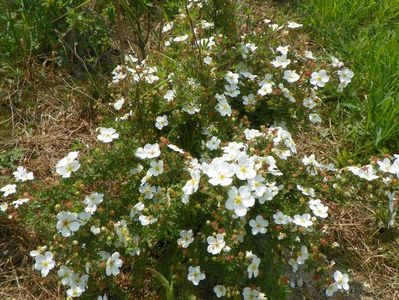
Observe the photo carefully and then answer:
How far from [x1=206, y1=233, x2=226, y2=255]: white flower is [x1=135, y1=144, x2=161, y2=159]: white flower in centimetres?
43

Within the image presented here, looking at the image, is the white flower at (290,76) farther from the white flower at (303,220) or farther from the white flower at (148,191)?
the white flower at (148,191)

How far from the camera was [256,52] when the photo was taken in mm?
2627

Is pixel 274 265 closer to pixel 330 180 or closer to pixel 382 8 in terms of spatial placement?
pixel 330 180

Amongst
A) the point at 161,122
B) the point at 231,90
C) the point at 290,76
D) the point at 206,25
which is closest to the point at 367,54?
the point at 290,76

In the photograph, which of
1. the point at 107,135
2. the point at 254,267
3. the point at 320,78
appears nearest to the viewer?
the point at 254,267

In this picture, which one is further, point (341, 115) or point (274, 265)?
point (341, 115)

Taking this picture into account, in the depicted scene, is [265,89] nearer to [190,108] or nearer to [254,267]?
[190,108]

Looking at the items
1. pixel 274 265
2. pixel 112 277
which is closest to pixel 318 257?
pixel 274 265

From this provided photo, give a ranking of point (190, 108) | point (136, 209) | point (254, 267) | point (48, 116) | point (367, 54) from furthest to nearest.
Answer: point (367, 54) → point (48, 116) → point (190, 108) → point (136, 209) → point (254, 267)

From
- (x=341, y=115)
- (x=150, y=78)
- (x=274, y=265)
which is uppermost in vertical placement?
(x=150, y=78)

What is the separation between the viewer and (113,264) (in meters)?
1.99

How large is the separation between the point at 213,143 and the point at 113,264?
70 cm

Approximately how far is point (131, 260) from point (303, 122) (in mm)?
1167

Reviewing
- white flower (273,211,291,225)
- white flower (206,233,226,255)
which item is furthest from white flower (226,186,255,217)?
white flower (273,211,291,225)
